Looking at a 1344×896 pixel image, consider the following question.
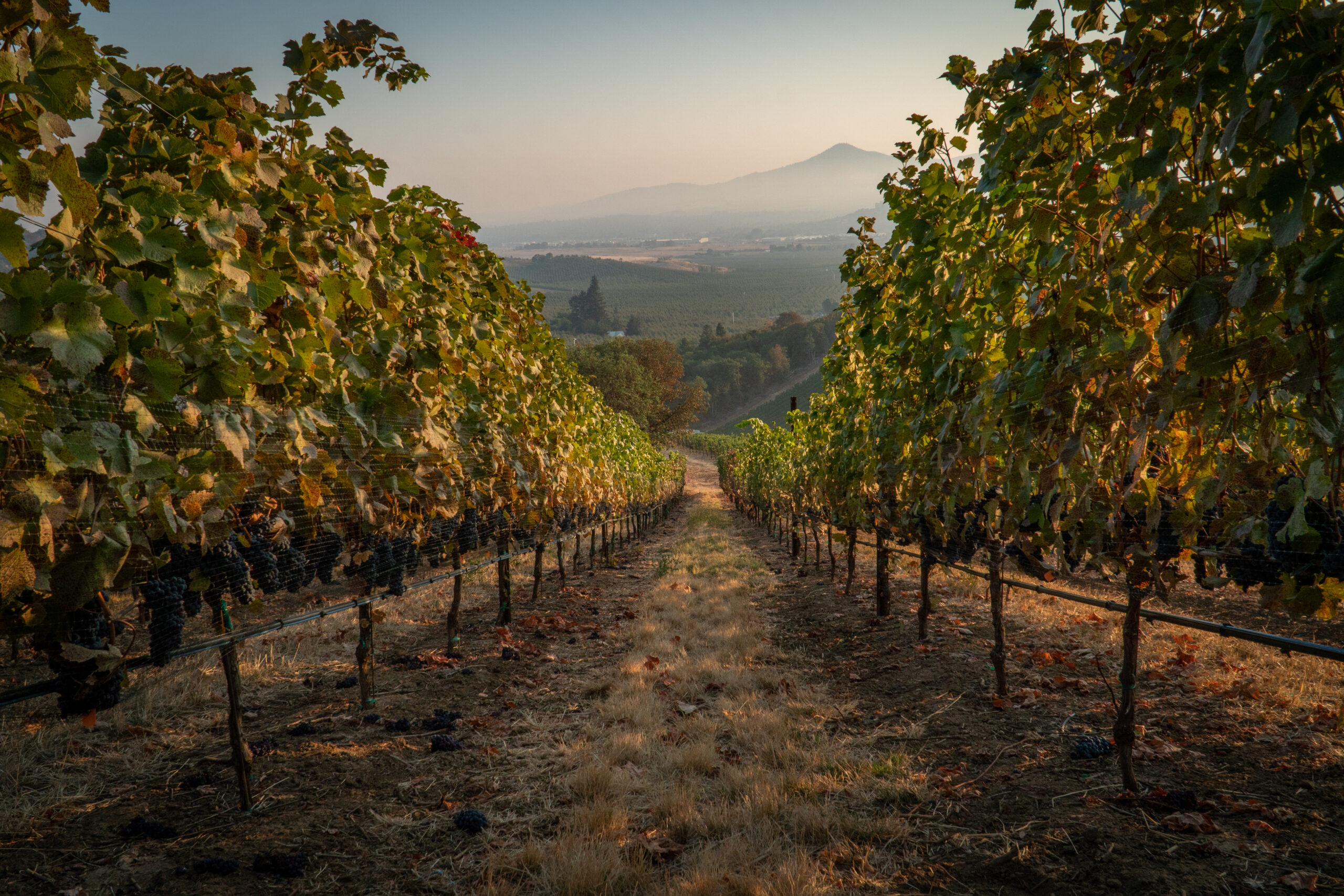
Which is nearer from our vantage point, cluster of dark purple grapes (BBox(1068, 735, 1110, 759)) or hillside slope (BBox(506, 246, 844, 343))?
cluster of dark purple grapes (BBox(1068, 735, 1110, 759))

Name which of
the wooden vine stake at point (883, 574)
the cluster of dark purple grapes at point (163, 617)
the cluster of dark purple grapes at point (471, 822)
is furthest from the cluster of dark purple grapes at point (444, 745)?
the wooden vine stake at point (883, 574)

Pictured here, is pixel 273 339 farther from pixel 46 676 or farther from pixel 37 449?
pixel 46 676

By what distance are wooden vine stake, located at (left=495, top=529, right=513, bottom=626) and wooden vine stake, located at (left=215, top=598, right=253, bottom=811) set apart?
3411 millimetres

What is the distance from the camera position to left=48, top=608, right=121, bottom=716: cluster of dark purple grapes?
238cm

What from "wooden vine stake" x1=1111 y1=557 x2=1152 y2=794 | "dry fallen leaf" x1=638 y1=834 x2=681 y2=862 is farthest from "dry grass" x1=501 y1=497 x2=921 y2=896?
"wooden vine stake" x1=1111 y1=557 x2=1152 y2=794

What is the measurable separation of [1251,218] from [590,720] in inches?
174

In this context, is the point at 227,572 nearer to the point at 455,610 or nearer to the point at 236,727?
the point at 236,727

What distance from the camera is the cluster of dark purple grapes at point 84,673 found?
93.7 inches

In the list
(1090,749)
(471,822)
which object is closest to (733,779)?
(471,822)

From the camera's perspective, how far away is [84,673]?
2.43 metres

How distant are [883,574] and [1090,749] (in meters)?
3.65

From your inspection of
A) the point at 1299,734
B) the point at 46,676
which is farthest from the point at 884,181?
the point at 46,676

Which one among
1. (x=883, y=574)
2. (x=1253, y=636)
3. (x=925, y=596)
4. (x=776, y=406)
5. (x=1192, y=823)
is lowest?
(x=776, y=406)

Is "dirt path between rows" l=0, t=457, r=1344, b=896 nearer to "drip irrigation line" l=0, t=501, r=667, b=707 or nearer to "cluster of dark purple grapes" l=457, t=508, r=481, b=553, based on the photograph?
"drip irrigation line" l=0, t=501, r=667, b=707
